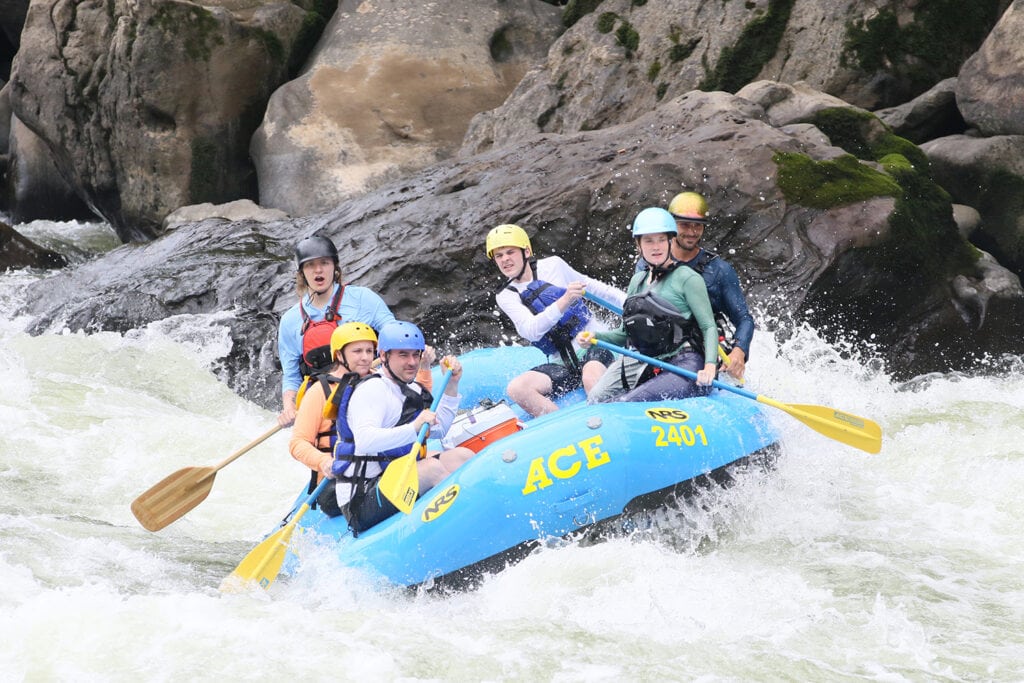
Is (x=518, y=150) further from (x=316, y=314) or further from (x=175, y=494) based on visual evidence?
(x=175, y=494)

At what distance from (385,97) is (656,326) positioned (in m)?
9.15

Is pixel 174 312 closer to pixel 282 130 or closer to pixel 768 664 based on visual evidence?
pixel 282 130

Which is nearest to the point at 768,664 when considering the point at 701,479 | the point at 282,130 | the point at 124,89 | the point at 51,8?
the point at 701,479

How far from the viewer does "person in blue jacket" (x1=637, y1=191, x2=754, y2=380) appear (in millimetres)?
5840

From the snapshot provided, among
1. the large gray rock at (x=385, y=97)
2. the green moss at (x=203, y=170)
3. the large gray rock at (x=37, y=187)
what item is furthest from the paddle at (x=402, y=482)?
the large gray rock at (x=37, y=187)

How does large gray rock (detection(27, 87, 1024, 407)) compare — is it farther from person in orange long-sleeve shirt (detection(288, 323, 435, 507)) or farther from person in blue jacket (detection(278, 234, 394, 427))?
person in orange long-sleeve shirt (detection(288, 323, 435, 507))

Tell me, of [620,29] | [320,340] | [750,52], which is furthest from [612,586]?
[620,29]

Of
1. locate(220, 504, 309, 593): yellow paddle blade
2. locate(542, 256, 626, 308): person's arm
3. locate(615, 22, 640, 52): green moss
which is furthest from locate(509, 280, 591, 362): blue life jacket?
locate(615, 22, 640, 52): green moss

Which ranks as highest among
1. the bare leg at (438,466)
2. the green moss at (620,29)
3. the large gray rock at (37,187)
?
the green moss at (620,29)

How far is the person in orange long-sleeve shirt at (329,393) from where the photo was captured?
5.27m

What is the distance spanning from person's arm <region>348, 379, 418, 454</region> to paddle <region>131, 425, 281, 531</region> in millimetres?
857

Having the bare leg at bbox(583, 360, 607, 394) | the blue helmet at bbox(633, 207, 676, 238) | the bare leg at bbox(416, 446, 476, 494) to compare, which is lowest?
the bare leg at bbox(416, 446, 476, 494)

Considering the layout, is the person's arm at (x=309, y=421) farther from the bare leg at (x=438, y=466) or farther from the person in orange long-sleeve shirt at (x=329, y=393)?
the bare leg at (x=438, y=466)

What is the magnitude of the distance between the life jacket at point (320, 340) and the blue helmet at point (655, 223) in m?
1.57
